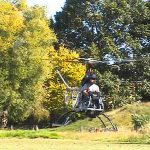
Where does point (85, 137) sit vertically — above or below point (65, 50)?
below

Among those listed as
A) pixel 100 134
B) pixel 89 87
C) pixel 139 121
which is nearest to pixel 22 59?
pixel 139 121

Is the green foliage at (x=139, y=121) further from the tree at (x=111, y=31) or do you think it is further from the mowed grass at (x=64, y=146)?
the tree at (x=111, y=31)

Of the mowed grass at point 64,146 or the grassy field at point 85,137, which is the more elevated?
the grassy field at point 85,137

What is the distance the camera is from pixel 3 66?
6153 cm

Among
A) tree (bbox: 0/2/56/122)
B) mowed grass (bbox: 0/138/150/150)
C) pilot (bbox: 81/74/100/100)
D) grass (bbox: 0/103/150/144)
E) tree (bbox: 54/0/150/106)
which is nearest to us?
pilot (bbox: 81/74/100/100)

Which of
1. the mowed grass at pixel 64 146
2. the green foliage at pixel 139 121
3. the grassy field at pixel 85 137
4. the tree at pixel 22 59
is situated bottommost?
the mowed grass at pixel 64 146

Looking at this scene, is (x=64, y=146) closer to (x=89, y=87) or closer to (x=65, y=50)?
(x=89, y=87)

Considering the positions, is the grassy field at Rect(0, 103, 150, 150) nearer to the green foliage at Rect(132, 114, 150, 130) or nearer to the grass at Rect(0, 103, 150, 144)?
the grass at Rect(0, 103, 150, 144)

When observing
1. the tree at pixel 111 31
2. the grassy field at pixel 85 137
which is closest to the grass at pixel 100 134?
the grassy field at pixel 85 137

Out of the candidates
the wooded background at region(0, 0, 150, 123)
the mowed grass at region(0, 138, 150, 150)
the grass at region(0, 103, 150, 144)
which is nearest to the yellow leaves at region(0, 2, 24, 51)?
the wooded background at region(0, 0, 150, 123)

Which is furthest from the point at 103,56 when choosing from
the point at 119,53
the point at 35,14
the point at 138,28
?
the point at 35,14

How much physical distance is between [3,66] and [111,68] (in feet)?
58.0

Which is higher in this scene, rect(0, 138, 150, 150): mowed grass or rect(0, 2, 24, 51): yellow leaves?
rect(0, 2, 24, 51): yellow leaves

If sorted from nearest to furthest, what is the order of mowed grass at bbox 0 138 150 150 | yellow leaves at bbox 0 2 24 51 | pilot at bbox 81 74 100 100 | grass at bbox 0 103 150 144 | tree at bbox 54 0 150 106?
1. pilot at bbox 81 74 100 100
2. mowed grass at bbox 0 138 150 150
3. grass at bbox 0 103 150 144
4. yellow leaves at bbox 0 2 24 51
5. tree at bbox 54 0 150 106
